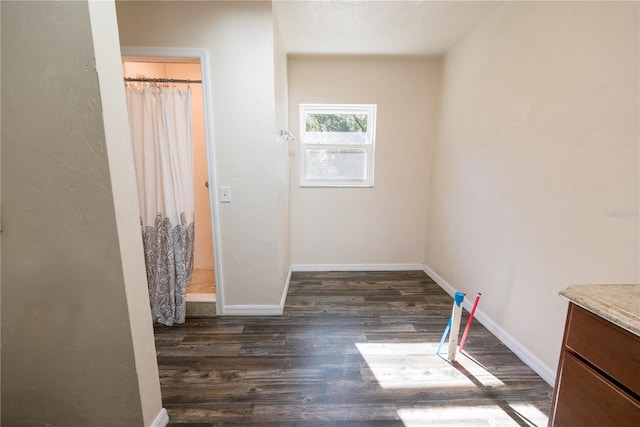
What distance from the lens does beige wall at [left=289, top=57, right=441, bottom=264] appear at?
2818 millimetres

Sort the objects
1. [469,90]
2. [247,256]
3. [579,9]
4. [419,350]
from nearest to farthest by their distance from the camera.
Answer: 1. [579,9]
2. [419,350]
3. [247,256]
4. [469,90]

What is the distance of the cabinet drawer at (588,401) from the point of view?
76 centimetres

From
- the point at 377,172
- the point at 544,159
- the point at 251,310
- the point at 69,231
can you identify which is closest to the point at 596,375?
the point at 544,159

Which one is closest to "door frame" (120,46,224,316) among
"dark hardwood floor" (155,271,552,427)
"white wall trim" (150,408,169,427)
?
"dark hardwood floor" (155,271,552,427)

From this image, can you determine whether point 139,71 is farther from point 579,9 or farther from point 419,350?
point 419,350

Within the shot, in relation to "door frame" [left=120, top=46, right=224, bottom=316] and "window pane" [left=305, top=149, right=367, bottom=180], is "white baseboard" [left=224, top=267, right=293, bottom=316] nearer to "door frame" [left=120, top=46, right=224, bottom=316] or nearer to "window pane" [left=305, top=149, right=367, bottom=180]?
"door frame" [left=120, top=46, right=224, bottom=316]

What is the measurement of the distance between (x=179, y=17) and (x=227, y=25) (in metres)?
0.35

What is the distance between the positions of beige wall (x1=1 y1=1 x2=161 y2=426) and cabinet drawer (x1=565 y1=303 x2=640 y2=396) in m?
1.75

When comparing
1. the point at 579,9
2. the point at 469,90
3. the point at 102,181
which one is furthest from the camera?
the point at 469,90

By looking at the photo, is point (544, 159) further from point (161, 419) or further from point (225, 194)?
point (161, 419)

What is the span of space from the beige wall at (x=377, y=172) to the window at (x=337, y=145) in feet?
0.27

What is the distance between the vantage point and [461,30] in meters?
2.25

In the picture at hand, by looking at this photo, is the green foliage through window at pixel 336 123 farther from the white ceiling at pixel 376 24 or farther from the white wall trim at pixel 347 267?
the white wall trim at pixel 347 267

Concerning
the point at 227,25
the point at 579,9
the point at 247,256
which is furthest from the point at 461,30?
the point at 247,256
